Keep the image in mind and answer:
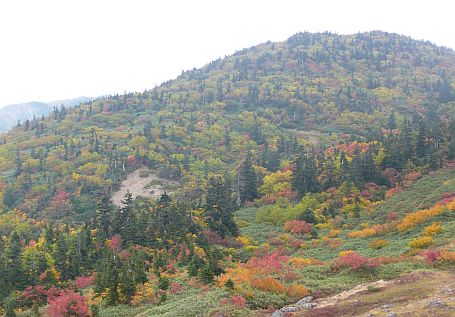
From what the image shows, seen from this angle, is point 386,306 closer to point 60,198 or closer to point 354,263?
point 354,263

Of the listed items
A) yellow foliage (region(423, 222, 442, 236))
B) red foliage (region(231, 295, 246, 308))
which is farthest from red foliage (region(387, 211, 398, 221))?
red foliage (region(231, 295, 246, 308))

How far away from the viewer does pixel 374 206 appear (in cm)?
5962

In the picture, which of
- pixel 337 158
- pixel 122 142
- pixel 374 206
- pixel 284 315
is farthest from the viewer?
pixel 122 142

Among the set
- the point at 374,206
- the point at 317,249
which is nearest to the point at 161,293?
the point at 317,249

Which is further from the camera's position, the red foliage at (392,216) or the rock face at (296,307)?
the red foliage at (392,216)

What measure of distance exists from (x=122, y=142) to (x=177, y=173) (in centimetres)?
3186

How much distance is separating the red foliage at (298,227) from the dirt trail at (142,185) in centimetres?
5130

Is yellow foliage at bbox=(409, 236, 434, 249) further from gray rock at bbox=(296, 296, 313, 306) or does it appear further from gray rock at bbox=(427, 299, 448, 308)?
gray rock at bbox=(427, 299, 448, 308)

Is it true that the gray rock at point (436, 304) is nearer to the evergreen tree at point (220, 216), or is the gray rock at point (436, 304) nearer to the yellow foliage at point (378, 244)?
the yellow foliage at point (378, 244)

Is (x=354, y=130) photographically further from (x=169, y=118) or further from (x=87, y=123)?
(x=87, y=123)

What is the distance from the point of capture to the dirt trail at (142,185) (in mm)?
104488

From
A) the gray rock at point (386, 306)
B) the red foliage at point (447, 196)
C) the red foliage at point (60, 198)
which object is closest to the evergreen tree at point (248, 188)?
the red foliage at point (447, 196)

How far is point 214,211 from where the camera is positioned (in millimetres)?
59750

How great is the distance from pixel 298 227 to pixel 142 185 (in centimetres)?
6390
